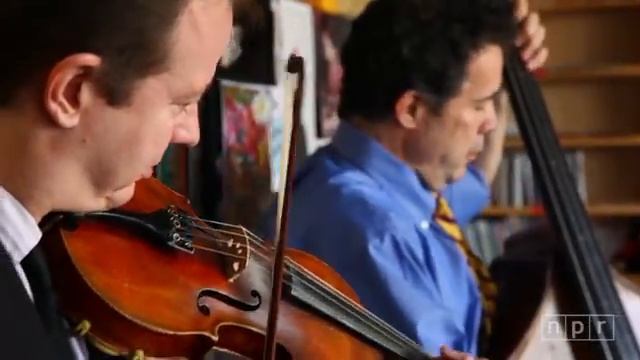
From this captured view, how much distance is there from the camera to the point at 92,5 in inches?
20.1

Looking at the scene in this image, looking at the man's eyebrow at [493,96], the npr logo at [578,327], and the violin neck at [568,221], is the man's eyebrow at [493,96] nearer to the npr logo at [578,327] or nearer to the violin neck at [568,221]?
the violin neck at [568,221]

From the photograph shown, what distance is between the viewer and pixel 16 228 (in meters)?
0.55

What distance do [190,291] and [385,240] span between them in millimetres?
349

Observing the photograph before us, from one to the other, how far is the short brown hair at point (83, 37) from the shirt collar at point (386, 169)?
0.55 metres

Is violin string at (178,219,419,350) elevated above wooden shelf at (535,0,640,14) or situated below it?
below

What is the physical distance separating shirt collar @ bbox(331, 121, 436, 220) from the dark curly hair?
4 cm

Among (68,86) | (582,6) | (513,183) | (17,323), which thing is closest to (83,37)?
(68,86)

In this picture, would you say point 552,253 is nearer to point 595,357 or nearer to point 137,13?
point 595,357

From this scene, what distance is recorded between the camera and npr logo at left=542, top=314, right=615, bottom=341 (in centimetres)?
100

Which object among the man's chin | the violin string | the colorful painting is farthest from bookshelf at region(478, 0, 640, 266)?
the man's chin

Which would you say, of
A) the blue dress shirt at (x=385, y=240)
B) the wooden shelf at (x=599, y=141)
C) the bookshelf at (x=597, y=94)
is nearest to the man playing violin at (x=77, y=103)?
the blue dress shirt at (x=385, y=240)

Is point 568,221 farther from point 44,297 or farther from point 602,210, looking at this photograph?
point 602,210

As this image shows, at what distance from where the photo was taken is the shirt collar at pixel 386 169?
1.06 meters

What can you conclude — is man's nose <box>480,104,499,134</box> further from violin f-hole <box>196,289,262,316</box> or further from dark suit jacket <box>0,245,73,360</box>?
dark suit jacket <box>0,245,73,360</box>
